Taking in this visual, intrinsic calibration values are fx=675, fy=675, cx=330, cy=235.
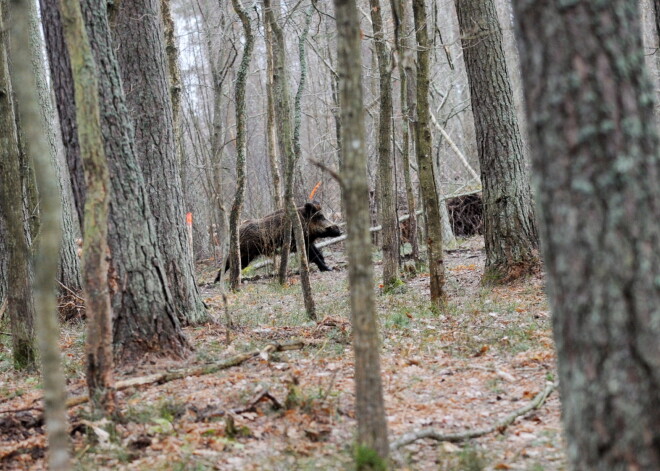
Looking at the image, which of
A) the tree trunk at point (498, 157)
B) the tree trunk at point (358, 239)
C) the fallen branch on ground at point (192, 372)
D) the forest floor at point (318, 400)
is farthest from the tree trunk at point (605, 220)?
the tree trunk at point (498, 157)

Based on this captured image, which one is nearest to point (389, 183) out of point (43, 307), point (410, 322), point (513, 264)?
point (513, 264)

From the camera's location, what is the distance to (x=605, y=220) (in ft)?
8.03

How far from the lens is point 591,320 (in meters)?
2.47

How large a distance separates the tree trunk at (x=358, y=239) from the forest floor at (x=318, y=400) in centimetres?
50

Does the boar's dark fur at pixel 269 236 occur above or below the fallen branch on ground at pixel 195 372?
above

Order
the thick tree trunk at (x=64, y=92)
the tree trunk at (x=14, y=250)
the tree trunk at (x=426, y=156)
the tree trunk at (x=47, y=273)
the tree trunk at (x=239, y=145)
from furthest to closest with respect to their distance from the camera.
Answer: the tree trunk at (x=239, y=145), the tree trunk at (x=426, y=156), the tree trunk at (x=14, y=250), the thick tree trunk at (x=64, y=92), the tree trunk at (x=47, y=273)

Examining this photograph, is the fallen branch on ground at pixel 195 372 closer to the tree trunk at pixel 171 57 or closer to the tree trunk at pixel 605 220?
the tree trunk at pixel 605 220

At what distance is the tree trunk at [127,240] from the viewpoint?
6.32m

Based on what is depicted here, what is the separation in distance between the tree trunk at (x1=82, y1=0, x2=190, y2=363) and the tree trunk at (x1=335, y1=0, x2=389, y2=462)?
3.43 m

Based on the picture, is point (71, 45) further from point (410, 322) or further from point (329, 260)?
point (329, 260)

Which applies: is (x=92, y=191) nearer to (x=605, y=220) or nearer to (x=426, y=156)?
(x=605, y=220)

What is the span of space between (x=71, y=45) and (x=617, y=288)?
154 inches

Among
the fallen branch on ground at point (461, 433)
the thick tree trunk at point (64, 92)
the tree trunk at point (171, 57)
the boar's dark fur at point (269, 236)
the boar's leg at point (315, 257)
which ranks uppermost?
the tree trunk at point (171, 57)

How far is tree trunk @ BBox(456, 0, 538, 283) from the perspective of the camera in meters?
10.8
